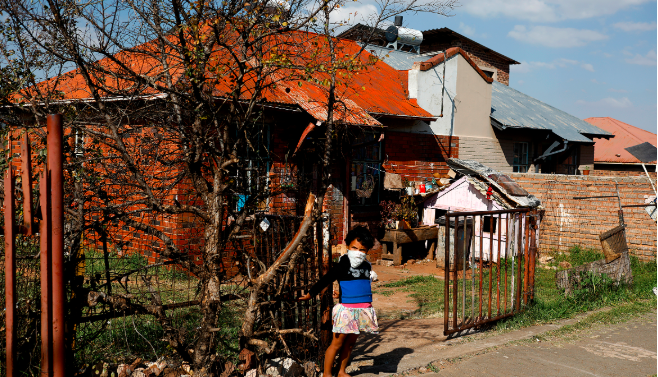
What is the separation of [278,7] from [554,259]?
9.49 meters

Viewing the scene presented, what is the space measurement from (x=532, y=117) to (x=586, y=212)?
6.20 metres

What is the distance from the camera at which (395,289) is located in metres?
8.94

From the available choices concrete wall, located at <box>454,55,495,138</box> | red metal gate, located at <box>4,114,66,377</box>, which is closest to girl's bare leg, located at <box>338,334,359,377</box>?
red metal gate, located at <box>4,114,66,377</box>

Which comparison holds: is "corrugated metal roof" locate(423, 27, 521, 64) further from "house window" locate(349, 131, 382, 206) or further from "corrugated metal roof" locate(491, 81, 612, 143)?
"house window" locate(349, 131, 382, 206)

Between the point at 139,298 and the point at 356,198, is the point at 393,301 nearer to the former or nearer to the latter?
the point at 356,198

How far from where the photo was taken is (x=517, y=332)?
21.2 feet

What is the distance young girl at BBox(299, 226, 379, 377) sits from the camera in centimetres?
449

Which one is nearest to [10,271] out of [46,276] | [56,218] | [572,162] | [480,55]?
[46,276]

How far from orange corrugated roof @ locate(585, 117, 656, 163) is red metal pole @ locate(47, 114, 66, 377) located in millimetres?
24452

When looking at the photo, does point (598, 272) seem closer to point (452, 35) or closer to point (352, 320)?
point (352, 320)

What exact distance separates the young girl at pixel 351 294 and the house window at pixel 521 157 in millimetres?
12822

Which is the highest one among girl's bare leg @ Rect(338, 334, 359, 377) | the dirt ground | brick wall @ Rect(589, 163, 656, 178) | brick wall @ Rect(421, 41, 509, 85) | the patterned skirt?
brick wall @ Rect(421, 41, 509, 85)

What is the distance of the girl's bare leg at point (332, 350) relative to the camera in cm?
452

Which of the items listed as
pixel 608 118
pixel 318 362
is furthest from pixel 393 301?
pixel 608 118
